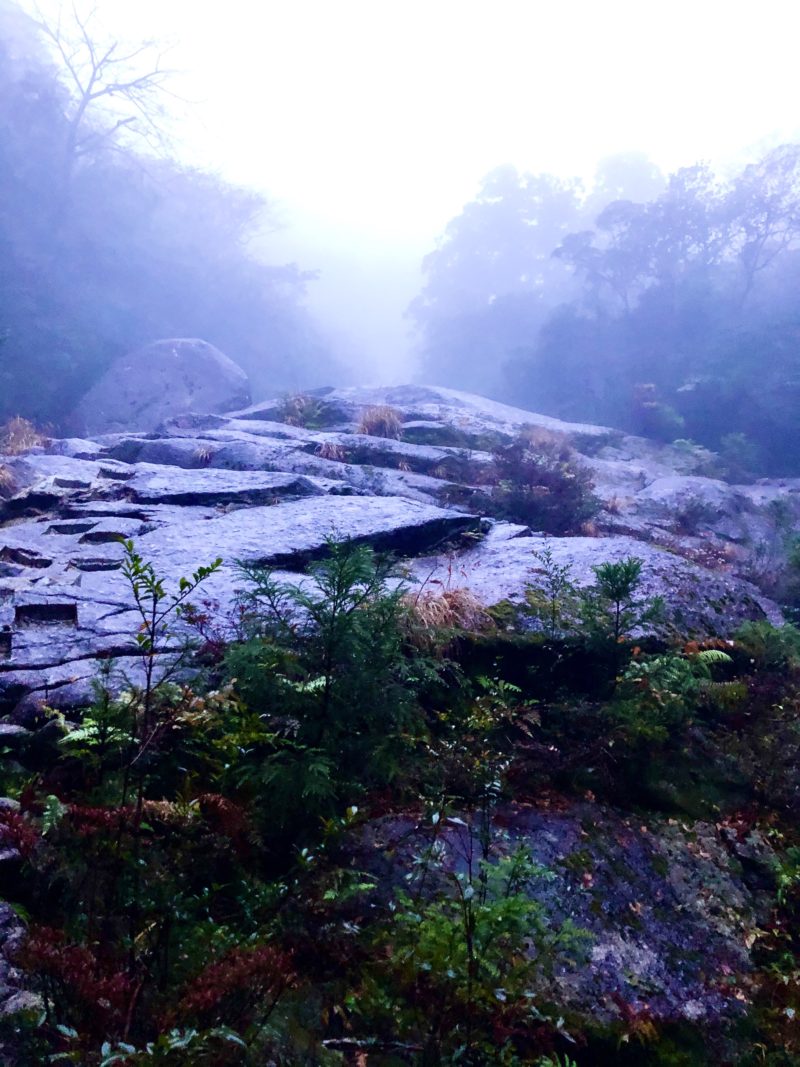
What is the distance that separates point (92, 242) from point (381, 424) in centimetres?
2330

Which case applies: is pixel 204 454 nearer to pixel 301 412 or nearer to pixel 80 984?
pixel 301 412

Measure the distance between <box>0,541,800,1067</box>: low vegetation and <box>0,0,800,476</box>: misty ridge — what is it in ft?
53.8

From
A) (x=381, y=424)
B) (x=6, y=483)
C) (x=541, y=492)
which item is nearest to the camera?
(x=6, y=483)

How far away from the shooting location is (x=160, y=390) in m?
21.9

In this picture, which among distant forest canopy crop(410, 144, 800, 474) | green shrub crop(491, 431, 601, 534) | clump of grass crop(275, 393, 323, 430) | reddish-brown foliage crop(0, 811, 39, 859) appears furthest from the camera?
distant forest canopy crop(410, 144, 800, 474)

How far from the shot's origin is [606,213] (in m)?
30.5

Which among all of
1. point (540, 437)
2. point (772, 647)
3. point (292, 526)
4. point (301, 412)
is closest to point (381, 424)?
point (301, 412)

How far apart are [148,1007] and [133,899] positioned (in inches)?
18.0

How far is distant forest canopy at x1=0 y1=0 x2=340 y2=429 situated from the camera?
81.0ft

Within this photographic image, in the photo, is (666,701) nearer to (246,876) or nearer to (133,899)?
(246,876)

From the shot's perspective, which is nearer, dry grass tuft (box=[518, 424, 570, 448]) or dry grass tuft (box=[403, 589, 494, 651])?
dry grass tuft (box=[403, 589, 494, 651])

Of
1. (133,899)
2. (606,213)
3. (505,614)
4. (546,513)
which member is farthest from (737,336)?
(133,899)

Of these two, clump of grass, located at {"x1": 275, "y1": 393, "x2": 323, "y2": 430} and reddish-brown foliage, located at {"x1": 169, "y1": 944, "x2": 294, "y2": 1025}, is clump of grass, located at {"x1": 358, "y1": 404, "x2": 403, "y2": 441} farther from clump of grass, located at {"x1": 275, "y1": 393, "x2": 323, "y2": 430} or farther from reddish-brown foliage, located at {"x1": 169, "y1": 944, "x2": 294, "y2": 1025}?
reddish-brown foliage, located at {"x1": 169, "y1": 944, "x2": 294, "y2": 1025}

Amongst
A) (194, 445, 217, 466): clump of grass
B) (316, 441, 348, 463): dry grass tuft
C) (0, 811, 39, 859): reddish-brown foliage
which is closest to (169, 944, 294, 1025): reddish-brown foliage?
(0, 811, 39, 859): reddish-brown foliage
